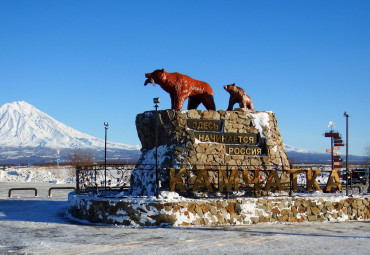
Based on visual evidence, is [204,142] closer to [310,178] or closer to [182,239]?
[310,178]

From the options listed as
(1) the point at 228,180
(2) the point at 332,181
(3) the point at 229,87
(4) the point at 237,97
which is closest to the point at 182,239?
(1) the point at 228,180

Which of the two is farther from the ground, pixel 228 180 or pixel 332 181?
pixel 228 180

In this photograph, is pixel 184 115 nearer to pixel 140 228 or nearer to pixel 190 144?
pixel 190 144

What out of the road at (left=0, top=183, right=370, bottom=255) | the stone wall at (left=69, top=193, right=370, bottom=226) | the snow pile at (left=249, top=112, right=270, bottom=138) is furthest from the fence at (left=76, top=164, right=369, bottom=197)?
the road at (left=0, top=183, right=370, bottom=255)

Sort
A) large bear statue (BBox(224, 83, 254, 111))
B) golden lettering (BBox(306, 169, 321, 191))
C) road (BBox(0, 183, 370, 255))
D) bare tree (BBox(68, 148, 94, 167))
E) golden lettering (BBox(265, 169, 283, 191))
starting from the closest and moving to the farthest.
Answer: road (BBox(0, 183, 370, 255)) < golden lettering (BBox(265, 169, 283, 191)) < golden lettering (BBox(306, 169, 321, 191)) < large bear statue (BBox(224, 83, 254, 111)) < bare tree (BBox(68, 148, 94, 167))

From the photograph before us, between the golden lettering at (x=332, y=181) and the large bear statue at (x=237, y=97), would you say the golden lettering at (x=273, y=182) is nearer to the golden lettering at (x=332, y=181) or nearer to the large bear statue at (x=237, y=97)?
the golden lettering at (x=332, y=181)

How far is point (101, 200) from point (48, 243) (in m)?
2.86

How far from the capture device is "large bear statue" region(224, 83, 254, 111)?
56.0 ft

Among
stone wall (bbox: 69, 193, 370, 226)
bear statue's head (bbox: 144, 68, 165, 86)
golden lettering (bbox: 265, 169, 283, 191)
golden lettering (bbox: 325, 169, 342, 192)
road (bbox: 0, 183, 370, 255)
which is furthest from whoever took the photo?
bear statue's head (bbox: 144, 68, 165, 86)

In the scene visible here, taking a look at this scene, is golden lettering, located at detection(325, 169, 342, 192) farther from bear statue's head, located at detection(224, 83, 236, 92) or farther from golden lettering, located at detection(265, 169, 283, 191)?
bear statue's head, located at detection(224, 83, 236, 92)

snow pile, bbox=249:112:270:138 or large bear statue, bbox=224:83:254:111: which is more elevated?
large bear statue, bbox=224:83:254:111

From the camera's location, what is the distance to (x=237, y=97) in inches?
674

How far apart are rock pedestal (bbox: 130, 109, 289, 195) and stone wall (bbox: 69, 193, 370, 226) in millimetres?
1762

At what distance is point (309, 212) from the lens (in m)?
13.5
